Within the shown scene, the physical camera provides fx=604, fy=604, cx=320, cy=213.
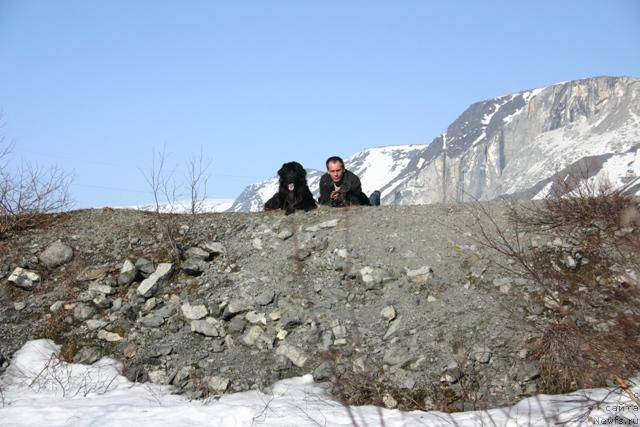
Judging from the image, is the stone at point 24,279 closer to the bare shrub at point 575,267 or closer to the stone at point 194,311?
the stone at point 194,311

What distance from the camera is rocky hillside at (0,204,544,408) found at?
18.1ft

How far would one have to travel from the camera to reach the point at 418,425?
449cm

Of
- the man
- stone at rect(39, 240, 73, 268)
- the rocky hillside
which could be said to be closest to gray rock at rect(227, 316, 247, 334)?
the rocky hillside

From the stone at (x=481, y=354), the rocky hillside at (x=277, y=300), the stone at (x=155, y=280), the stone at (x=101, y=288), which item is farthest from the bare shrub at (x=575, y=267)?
the stone at (x=101, y=288)

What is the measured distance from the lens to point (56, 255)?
7.41 m

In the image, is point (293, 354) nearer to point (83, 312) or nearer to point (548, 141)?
point (83, 312)

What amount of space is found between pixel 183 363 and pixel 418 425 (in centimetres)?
243

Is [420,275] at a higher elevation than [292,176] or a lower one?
lower

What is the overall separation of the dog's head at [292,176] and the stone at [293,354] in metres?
3.08

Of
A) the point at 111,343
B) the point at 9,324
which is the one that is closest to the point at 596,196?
the point at 111,343

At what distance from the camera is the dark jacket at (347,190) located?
Result: 883cm

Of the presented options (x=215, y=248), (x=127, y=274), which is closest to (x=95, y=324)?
(x=127, y=274)

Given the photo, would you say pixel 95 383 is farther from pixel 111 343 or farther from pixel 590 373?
pixel 590 373

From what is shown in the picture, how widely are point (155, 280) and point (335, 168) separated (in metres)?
3.21
